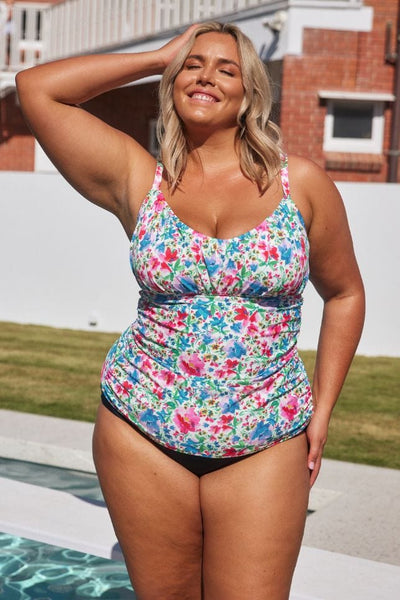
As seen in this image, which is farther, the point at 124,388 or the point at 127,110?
the point at 127,110

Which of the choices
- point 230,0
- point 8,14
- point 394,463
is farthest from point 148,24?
point 394,463

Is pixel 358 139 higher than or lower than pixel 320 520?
higher

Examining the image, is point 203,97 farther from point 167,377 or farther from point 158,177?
point 167,377

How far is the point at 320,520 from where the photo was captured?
4723 millimetres

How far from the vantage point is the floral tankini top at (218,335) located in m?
2.43

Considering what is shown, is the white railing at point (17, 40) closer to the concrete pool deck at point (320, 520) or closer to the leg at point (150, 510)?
the concrete pool deck at point (320, 520)

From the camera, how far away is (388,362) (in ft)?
31.7

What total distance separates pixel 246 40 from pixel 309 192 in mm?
415

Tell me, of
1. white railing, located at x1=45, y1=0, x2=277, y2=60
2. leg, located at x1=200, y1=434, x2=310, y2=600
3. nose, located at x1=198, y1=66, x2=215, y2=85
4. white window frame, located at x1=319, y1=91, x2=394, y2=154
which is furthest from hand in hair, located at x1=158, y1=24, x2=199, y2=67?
white window frame, located at x1=319, y1=91, x2=394, y2=154

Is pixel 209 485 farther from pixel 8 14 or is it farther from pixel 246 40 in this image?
pixel 8 14

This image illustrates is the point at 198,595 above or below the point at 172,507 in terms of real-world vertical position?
below

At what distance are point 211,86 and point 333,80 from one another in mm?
10795

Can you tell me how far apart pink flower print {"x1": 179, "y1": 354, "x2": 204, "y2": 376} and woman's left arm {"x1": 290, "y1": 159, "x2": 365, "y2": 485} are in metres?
0.34

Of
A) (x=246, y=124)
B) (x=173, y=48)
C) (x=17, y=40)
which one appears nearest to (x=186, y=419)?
(x=246, y=124)
